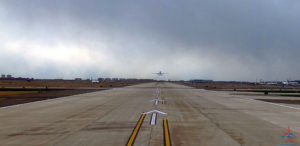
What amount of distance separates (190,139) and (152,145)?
1693mm

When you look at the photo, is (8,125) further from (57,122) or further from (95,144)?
(95,144)

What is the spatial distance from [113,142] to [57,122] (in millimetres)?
5308

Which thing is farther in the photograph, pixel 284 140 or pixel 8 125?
pixel 8 125

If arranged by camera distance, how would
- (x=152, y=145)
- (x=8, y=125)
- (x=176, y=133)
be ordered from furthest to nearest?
(x=8, y=125)
(x=176, y=133)
(x=152, y=145)

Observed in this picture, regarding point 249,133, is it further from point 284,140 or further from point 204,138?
point 204,138

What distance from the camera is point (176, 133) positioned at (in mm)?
9219

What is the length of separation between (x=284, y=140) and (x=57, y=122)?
10.7m

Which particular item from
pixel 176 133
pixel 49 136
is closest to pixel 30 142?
pixel 49 136

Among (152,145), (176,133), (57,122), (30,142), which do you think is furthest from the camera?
(57,122)

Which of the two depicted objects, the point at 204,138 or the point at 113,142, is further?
the point at 204,138

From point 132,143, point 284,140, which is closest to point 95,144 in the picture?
point 132,143

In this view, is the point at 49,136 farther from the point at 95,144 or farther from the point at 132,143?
the point at 132,143

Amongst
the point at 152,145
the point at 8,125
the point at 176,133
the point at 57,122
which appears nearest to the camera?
the point at 152,145

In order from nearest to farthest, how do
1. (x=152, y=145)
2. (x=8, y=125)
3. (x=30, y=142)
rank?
(x=152, y=145) < (x=30, y=142) < (x=8, y=125)
